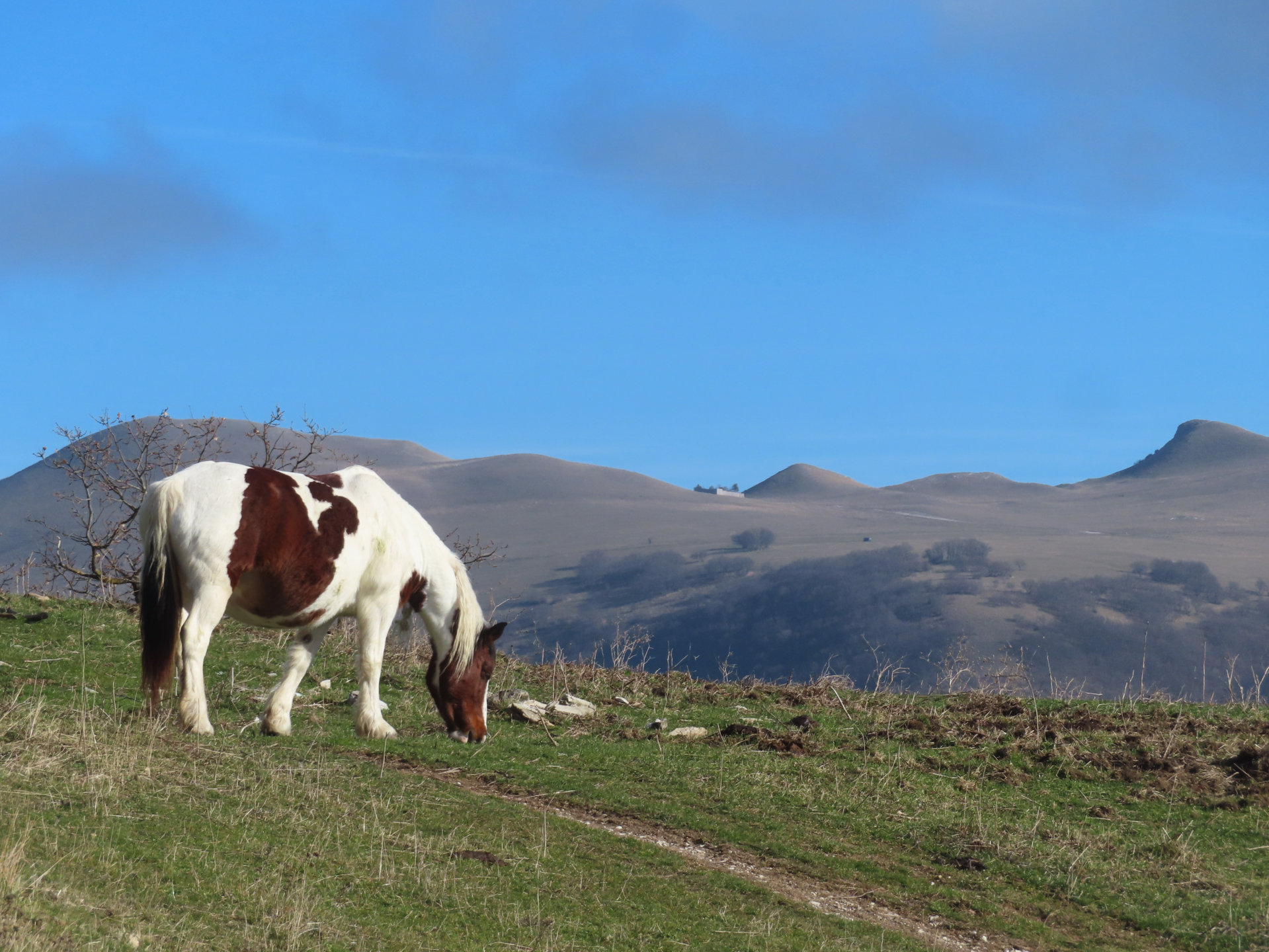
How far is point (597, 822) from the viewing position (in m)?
9.86

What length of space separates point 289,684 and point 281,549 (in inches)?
62.3

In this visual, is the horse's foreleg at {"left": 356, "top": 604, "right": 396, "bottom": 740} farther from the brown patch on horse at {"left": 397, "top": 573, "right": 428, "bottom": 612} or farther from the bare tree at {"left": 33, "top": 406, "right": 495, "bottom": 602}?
the bare tree at {"left": 33, "top": 406, "right": 495, "bottom": 602}

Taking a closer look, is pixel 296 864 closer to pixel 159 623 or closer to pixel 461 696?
pixel 159 623

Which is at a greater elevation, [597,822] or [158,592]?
[158,592]

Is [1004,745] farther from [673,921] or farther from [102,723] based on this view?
[102,723]

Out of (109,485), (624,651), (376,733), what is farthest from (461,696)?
(109,485)

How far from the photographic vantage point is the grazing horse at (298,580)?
1061 cm

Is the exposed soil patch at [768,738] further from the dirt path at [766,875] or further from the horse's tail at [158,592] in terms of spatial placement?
the horse's tail at [158,592]

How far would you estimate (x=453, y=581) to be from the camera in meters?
13.2

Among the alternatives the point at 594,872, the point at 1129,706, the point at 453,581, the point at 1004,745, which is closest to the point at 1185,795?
the point at 1004,745

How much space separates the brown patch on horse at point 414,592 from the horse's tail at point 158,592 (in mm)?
2482

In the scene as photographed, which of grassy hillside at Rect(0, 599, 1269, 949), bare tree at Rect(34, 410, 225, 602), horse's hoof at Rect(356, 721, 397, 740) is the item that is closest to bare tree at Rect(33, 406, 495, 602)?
bare tree at Rect(34, 410, 225, 602)

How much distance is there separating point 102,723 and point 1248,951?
9.26 meters

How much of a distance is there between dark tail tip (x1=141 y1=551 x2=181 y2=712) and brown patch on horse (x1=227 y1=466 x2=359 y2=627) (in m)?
0.57
